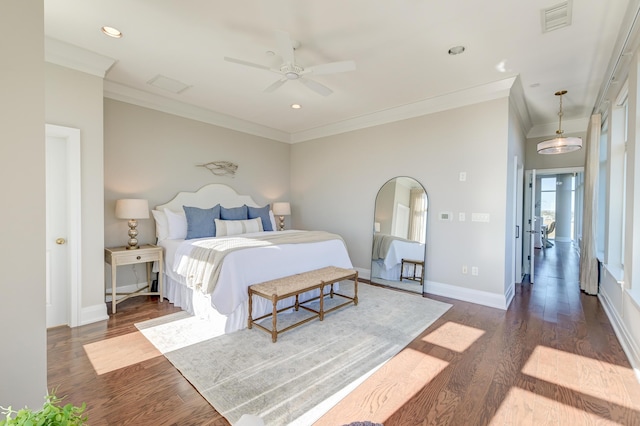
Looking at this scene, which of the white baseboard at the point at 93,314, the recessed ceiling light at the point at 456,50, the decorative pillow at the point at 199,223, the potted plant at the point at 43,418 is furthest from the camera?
the decorative pillow at the point at 199,223

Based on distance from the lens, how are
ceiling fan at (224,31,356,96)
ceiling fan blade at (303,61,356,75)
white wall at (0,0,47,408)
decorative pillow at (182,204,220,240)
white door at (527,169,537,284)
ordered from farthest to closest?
white door at (527,169,537,284) < decorative pillow at (182,204,220,240) < ceiling fan blade at (303,61,356,75) < ceiling fan at (224,31,356,96) < white wall at (0,0,47,408)

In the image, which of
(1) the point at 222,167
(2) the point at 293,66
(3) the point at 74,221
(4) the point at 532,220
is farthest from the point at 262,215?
(4) the point at 532,220

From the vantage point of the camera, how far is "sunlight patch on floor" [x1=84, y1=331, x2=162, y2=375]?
2.33 m

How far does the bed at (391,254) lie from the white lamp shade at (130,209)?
345 centimetres

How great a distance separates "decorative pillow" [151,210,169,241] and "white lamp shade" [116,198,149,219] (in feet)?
1.44

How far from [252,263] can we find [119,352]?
4.42 ft

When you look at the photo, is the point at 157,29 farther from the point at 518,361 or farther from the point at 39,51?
the point at 518,361

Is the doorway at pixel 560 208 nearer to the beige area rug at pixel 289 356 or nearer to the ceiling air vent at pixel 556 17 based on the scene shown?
the ceiling air vent at pixel 556 17

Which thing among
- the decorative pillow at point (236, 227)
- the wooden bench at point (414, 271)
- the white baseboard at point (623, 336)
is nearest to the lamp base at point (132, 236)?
the decorative pillow at point (236, 227)

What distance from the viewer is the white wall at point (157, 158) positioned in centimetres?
388

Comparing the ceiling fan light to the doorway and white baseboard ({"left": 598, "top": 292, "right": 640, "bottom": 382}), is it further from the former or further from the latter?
the doorway

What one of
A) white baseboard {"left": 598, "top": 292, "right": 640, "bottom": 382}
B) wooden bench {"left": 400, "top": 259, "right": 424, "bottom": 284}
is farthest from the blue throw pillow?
white baseboard {"left": 598, "top": 292, "right": 640, "bottom": 382}

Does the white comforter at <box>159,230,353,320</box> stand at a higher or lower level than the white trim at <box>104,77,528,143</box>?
lower

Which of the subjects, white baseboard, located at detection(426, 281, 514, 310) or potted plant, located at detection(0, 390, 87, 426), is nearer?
potted plant, located at detection(0, 390, 87, 426)
